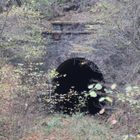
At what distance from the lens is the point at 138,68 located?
32.3 ft

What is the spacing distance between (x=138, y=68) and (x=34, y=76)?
108 inches

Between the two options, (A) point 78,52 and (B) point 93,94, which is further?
(A) point 78,52

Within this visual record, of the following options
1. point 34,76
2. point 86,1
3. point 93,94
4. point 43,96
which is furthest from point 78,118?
point 93,94

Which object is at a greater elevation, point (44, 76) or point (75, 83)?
point (44, 76)

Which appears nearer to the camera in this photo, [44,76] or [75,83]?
[44,76]

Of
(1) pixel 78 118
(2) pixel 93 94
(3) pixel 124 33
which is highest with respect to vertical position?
(2) pixel 93 94

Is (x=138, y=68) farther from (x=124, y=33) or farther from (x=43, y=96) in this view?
(x=43, y=96)

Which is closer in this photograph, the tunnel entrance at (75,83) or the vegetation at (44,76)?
the vegetation at (44,76)

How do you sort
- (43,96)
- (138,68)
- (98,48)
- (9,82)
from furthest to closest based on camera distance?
(98,48) < (43,96) < (138,68) < (9,82)

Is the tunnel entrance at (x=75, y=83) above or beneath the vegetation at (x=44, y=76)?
beneath

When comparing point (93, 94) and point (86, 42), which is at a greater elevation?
point (93, 94)

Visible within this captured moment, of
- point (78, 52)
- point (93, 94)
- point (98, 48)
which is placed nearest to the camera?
point (93, 94)

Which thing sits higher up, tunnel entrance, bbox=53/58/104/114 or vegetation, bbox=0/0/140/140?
vegetation, bbox=0/0/140/140

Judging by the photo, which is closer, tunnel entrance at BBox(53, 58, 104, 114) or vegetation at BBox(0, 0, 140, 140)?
vegetation at BBox(0, 0, 140, 140)
